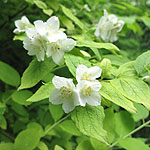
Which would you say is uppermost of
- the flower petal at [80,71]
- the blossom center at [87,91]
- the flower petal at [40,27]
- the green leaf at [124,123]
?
the flower petal at [40,27]

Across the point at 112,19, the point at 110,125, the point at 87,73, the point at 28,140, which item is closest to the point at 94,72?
the point at 87,73

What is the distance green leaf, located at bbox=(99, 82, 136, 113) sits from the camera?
70cm

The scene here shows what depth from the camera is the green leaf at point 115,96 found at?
70 cm

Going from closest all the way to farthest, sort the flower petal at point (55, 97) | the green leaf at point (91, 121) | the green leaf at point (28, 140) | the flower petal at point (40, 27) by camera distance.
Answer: the green leaf at point (91, 121) → the flower petal at point (55, 97) → the flower petal at point (40, 27) → the green leaf at point (28, 140)

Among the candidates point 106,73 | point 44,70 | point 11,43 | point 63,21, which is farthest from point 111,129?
point 11,43

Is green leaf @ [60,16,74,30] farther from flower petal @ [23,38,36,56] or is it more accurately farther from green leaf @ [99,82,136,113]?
green leaf @ [99,82,136,113]

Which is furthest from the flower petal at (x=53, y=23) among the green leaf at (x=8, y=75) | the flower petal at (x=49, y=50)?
the green leaf at (x=8, y=75)

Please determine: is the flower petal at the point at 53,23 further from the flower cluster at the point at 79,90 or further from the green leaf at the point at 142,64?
the green leaf at the point at 142,64

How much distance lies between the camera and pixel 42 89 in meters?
0.74

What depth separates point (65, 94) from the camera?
2.56 ft

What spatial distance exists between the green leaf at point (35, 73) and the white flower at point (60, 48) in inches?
1.7

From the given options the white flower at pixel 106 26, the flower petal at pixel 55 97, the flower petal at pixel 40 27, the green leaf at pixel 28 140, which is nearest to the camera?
the flower petal at pixel 55 97

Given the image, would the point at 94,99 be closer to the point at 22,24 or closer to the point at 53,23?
the point at 53,23

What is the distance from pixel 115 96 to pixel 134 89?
0.10m
